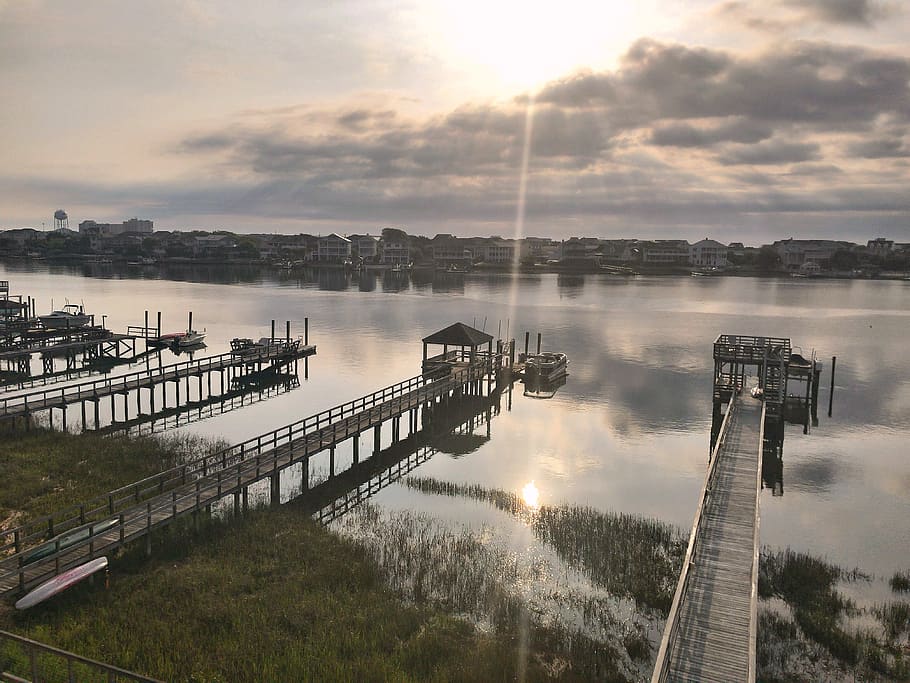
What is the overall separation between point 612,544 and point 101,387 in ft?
95.3

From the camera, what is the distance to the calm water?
1005 inches

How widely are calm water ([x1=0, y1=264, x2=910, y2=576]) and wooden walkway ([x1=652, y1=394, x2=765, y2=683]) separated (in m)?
3.39

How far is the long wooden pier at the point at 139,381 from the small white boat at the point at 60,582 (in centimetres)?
1655

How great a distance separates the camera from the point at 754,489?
20484 mm

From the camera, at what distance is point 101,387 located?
3712cm

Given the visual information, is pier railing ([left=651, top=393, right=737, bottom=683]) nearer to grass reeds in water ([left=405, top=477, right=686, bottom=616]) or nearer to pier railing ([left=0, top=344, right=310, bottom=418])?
grass reeds in water ([left=405, top=477, right=686, bottom=616])

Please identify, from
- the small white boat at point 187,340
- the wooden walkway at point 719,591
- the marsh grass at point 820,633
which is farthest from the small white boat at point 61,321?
the marsh grass at point 820,633

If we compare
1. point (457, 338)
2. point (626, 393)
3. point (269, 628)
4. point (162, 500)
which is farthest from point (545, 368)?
point (269, 628)

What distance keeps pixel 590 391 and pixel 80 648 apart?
3695 cm

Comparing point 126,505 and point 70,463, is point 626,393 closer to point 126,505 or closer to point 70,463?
point 70,463

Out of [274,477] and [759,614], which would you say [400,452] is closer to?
[274,477]

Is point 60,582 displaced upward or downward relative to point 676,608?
downward

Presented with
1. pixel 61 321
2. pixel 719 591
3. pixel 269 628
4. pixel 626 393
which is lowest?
pixel 626 393

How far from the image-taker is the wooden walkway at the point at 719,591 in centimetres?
1217
